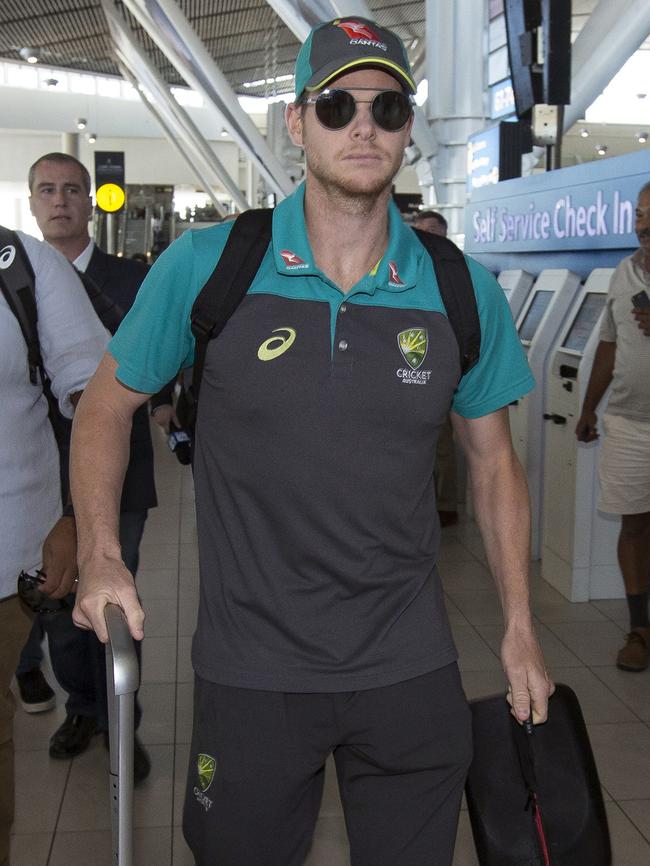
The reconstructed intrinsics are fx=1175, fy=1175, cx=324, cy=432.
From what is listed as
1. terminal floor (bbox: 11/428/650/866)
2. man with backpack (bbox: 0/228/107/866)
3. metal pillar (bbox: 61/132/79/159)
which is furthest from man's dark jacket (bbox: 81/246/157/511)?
metal pillar (bbox: 61/132/79/159)

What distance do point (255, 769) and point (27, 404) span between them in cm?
101

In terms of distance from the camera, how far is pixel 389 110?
6.10 ft

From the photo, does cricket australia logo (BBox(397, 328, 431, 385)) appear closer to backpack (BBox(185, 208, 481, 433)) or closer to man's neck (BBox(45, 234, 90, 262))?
backpack (BBox(185, 208, 481, 433))

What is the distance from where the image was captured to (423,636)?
6.17 feet

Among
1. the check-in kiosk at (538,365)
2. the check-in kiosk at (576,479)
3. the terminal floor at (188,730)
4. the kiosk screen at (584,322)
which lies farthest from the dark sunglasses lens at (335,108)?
the check-in kiosk at (538,365)

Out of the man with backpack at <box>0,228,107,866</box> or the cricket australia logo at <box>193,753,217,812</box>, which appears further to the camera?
the man with backpack at <box>0,228,107,866</box>

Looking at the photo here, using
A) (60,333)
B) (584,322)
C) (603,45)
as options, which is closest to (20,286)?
(60,333)

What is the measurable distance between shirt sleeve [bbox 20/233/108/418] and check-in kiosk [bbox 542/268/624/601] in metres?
3.55

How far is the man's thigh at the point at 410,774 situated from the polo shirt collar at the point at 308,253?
64 cm

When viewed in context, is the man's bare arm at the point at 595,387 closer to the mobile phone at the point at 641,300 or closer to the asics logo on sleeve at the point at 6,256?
the mobile phone at the point at 641,300

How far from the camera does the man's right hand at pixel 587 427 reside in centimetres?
529

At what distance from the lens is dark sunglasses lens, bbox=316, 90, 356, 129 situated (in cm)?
185

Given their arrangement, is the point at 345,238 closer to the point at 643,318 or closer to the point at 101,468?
the point at 101,468

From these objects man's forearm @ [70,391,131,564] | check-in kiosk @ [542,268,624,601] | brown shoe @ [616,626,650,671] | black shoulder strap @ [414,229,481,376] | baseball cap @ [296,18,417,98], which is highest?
baseball cap @ [296,18,417,98]
